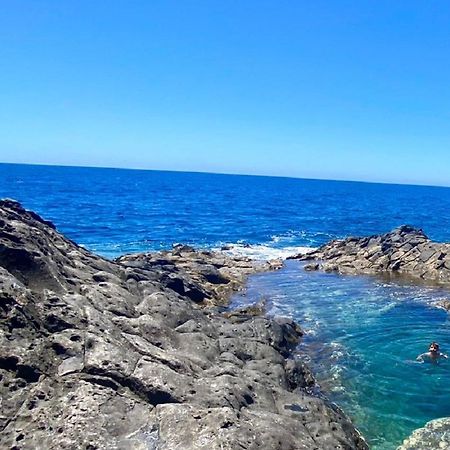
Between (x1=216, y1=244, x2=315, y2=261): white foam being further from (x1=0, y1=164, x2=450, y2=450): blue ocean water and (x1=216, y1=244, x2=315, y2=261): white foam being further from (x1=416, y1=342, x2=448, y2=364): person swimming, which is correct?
(x1=416, y1=342, x2=448, y2=364): person swimming

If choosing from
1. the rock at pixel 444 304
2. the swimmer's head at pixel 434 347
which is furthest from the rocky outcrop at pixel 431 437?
the rock at pixel 444 304

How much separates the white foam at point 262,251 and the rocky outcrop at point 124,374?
123 feet

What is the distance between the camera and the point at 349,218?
11525 cm

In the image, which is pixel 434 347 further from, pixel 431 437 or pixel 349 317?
pixel 431 437

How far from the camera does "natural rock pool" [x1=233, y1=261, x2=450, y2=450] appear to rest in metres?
20.5

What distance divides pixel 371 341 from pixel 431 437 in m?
10.7

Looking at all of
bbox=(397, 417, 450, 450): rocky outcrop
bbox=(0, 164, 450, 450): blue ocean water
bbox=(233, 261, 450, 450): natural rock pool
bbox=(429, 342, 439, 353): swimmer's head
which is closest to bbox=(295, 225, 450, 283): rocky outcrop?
bbox=(233, 261, 450, 450): natural rock pool

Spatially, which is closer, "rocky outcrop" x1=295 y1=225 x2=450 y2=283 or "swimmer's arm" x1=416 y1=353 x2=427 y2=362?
"swimmer's arm" x1=416 y1=353 x2=427 y2=362

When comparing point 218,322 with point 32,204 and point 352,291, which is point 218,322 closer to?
point 352,291

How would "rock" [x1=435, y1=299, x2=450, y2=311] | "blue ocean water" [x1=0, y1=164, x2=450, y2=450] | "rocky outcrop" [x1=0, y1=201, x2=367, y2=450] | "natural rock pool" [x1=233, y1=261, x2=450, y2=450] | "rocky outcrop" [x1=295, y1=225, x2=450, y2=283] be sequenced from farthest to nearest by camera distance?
"rocky outcrop" [x1=295, y1=225, x2=450, y2=283] < "rock" [x1=435, y1=299, x2=450, y2=311] < "blue ocean water" [x1=0, y1=164, x2=450, y2=450] < "natural rock pool" [x1=233, y1=261, x2=450, y2=450] < "rocky outcrop" [x1=0, y1=201, x2=367, y2=450]

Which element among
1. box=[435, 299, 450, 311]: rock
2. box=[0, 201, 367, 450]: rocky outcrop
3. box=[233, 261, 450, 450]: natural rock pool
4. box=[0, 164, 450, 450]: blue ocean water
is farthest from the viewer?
box=[435, 299, 450, 311]: rock

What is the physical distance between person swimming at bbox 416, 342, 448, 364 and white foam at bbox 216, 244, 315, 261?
32906mm

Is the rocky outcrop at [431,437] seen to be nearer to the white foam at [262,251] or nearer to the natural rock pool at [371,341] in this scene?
the natural rock pool at [371,341]

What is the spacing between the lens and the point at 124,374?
14203 mm
